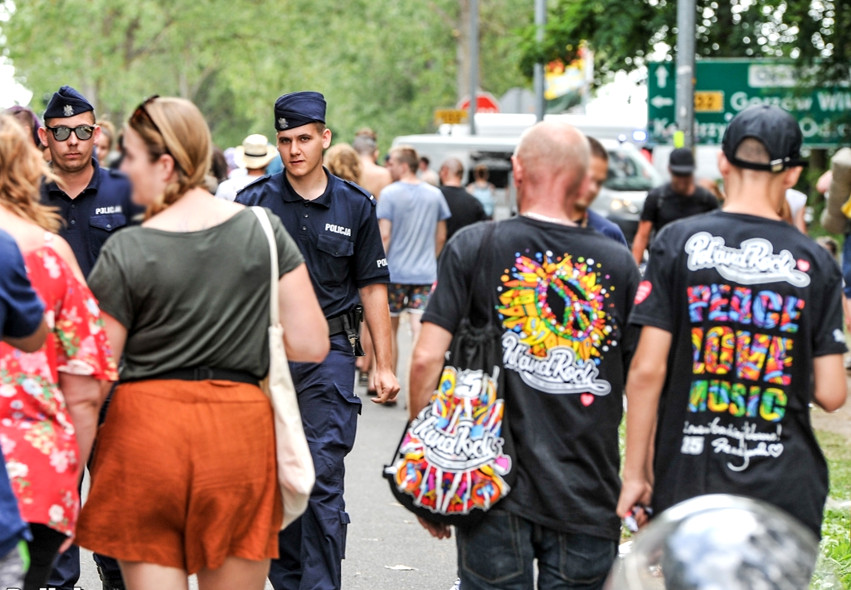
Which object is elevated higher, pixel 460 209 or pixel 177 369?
pixel 177 369

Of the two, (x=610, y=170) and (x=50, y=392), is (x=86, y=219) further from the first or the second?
(x=610, y=170)

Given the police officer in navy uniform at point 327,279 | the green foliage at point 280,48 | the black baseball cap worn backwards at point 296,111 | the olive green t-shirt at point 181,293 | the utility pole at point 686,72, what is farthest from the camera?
the green foliage at point 280,48

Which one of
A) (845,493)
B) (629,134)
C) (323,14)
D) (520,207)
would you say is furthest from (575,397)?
(323,14)

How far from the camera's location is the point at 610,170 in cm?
2547

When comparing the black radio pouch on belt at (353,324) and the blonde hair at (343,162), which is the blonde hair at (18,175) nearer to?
the black radio pouch on belt at (353,324)

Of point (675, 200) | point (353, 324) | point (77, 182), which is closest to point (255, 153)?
point (675, 200)

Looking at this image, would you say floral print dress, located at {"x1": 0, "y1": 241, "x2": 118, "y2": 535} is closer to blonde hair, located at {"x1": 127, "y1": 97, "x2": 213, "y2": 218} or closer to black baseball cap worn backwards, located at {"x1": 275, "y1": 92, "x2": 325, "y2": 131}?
blonde hair, located at {"x1": 127, "y1": 97, "x2": 213, "y2": 218}

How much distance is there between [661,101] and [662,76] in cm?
25

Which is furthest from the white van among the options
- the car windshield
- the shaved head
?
A: the shaved head

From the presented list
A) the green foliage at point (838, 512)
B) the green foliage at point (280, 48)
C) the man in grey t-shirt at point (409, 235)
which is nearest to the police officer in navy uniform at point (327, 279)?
the green foliage at point (838, 512)

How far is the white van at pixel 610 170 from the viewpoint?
24.9 m

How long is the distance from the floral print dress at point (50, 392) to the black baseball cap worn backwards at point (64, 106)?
2.00m

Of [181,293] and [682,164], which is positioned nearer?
[181,293]

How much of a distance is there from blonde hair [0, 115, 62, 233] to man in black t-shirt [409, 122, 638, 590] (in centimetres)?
111
